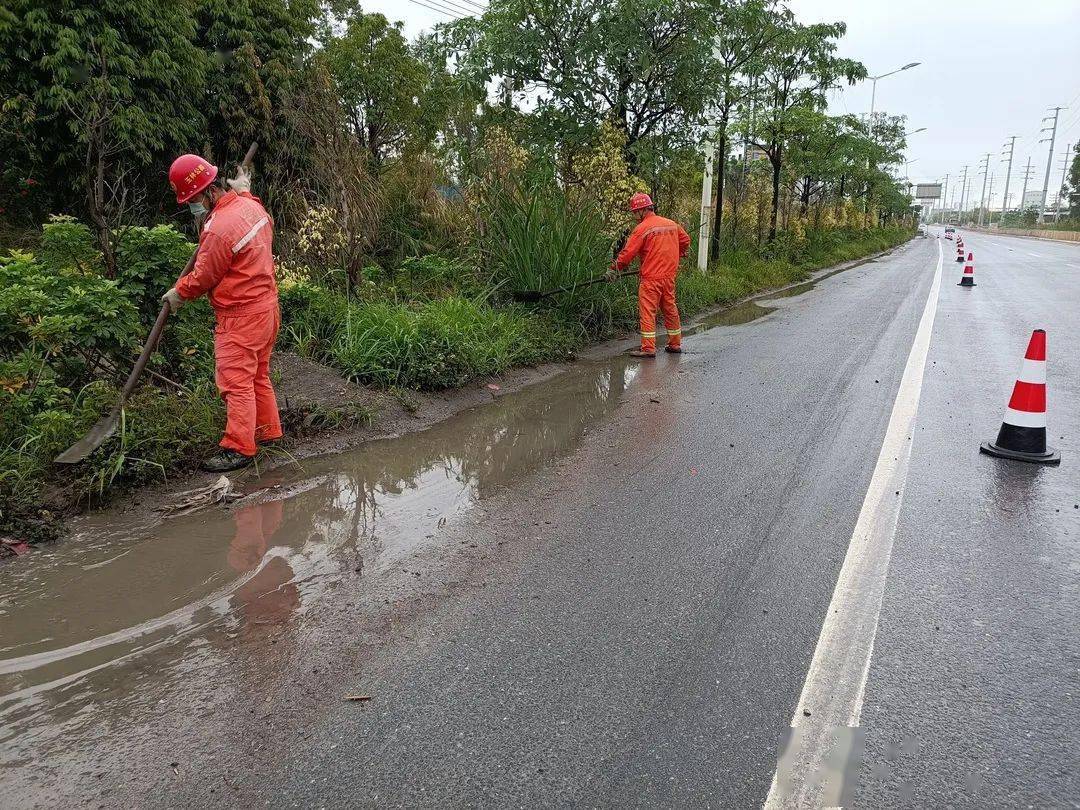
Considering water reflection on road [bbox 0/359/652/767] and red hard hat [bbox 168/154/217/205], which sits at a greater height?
red hard hat [bbox 168/154/217/205]

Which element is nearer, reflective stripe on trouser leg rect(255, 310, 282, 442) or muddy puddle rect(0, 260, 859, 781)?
muddy puddle rect(0, 260, 859, 781)

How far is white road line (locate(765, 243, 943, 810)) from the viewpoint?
7.22 feet

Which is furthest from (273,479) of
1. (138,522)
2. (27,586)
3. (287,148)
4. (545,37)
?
(545,37)

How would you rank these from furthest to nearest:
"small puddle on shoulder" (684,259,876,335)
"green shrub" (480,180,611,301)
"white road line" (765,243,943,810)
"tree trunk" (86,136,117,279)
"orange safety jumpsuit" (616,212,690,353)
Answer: "small puddle on shoulder" (684,259,876,335) → "orange safety jumpsuit" (616,212,690,353) → "green shrub" (480,180,611,301) → "tree trunk" (86,136,117,279) → "white road line" (765,243,943,810)

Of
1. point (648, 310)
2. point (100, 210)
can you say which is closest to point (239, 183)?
point (100, 210)

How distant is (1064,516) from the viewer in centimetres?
418

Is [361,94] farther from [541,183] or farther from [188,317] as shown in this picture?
[188,317]

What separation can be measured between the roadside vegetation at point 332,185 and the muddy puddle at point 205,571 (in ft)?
1.94

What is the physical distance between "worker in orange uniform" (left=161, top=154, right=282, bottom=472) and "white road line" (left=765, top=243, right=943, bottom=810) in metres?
3.61

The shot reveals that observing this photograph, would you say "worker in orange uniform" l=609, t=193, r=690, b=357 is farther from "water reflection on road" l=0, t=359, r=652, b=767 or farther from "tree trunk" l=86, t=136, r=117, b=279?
"tree trunk" l=86, t=136, r=117, b=279

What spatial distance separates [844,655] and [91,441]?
412cm

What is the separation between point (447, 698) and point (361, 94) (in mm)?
13580

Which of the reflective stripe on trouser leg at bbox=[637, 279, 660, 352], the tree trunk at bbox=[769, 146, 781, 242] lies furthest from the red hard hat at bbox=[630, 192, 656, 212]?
the tree trunk at bbox=[769, 146, 781, 242]

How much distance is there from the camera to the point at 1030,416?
5.11m
